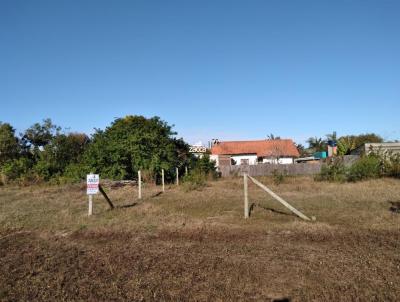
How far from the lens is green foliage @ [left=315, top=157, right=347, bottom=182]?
20.1m

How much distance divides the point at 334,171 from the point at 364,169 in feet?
5.48

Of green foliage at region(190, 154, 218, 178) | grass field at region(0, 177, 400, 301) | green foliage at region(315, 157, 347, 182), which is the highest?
green foliage at region(190, 154, 218, 178)

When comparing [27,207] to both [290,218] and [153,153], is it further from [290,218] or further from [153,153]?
[153,153]

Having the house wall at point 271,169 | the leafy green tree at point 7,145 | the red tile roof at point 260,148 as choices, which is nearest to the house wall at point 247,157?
the red tile roof at point 260,148

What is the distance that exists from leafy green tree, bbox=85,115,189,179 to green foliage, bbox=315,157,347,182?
10327 mm

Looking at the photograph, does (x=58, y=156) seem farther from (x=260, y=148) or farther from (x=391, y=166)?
(x=260, y=148)

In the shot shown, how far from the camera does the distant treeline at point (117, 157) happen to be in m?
22.9

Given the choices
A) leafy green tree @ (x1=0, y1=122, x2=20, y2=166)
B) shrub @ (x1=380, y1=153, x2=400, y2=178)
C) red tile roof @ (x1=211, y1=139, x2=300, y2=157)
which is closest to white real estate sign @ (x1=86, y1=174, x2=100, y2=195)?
shrub @ (x1=380, y1=153, x2=400, y2=178)

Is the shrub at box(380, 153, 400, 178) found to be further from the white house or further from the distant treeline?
the white house

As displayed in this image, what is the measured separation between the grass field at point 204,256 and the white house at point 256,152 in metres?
40.6

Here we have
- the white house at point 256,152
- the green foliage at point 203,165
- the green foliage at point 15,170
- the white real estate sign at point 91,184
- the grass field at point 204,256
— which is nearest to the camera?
the grass field at point 204,256

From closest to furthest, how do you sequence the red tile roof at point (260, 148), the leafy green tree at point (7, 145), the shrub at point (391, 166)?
the shrub at point (391, 166)
the leafy green tree at point (7, 145)
the red tile roof at point (260, 148)

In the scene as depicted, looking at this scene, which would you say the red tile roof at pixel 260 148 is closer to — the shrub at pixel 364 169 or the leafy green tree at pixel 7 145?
the leafy green tree at pixel 7 145

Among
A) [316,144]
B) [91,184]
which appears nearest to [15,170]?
[91,184]
